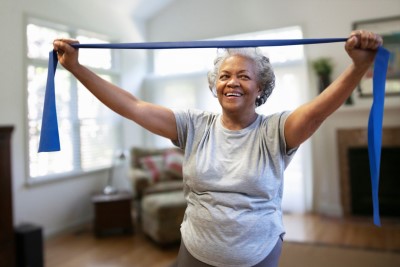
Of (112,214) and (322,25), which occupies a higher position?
(322,25)

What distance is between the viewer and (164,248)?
3.19 meters

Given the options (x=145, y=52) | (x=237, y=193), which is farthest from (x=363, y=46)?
(x=145, y=52)

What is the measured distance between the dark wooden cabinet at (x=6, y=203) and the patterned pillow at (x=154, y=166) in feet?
5.66

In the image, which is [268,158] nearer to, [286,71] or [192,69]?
[286,71]

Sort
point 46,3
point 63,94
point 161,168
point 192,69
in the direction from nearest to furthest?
point 46,3 → point 63,94 → point 161,168 → point 192,69

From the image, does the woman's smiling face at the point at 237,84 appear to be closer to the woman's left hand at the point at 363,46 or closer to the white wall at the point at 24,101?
the woman's left hand at the point at 363,46

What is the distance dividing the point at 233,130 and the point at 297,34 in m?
3.75

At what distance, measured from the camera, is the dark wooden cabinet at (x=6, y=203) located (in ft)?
7.88

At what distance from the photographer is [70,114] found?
3.96m

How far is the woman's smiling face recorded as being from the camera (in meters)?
1.01

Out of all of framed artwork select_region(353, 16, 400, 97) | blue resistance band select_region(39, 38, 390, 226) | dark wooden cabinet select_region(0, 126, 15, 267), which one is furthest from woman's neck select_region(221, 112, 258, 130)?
framed artwork select_region(353, 16, 400, 97)

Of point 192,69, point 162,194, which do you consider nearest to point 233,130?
point 162,194

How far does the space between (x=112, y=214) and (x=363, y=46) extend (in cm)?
330

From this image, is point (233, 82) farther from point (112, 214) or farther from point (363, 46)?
point (112, 214)
